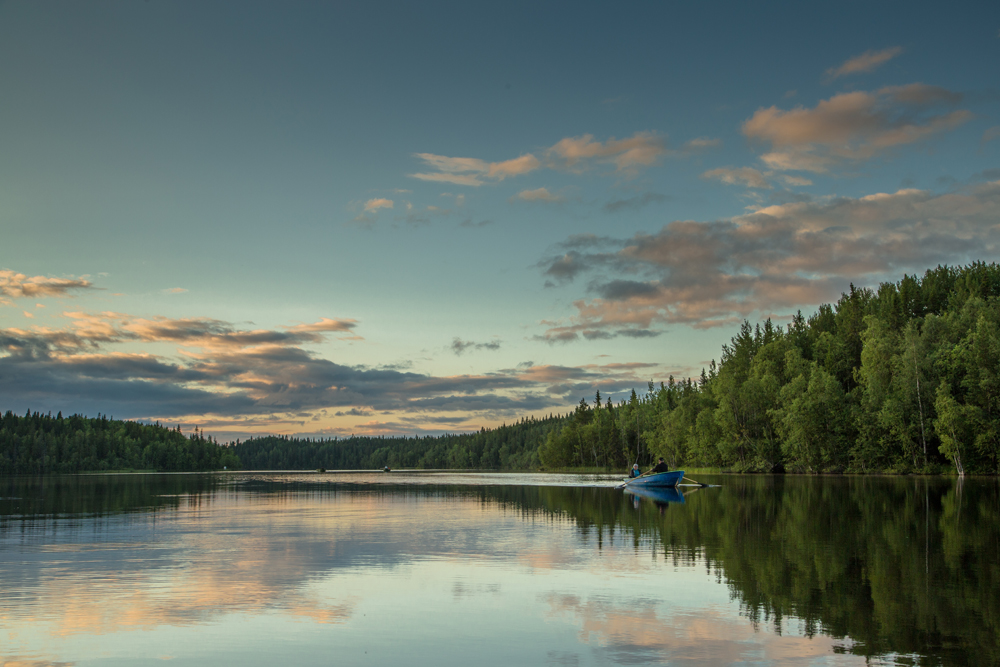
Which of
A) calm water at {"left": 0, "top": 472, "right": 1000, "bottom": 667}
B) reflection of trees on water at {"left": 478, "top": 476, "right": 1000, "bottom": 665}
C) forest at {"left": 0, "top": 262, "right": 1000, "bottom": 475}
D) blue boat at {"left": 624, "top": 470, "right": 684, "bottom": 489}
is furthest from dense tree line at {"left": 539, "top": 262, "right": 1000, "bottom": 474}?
calm water at {"left": 0, "top": 472, "right": 1000, "bottom": 667}

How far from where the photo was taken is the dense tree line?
81125mm

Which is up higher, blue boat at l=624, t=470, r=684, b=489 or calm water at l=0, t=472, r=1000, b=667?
calm water at l=0, t=472, r=1000, b=667

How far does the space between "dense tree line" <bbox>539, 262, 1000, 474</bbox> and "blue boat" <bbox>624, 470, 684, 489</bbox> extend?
116 feet

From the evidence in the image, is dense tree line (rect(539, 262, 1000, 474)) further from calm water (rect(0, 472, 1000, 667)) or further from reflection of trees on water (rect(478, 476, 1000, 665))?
calm water (rect(0, 472, 1000, 667))

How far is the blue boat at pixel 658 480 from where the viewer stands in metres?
62.0

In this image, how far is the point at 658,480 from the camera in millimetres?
61938

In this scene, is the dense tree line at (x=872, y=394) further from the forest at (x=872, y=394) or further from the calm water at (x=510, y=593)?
the calm water at (x=510, y=593)

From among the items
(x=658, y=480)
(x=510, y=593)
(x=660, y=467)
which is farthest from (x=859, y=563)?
(x=660, y=467)

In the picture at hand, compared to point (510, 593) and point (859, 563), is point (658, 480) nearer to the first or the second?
point (859, 563)

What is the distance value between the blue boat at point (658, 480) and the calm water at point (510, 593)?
3203 centimetres

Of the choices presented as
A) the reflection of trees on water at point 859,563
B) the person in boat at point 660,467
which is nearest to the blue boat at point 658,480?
the person in boat at point 660,467

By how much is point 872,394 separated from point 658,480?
45.3 m

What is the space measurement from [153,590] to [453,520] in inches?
725

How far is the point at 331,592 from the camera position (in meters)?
15.8
